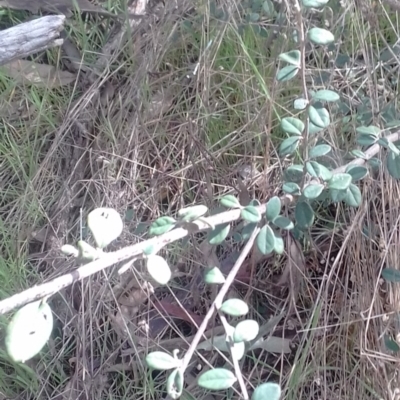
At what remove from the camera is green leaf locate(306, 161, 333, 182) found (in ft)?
2.76

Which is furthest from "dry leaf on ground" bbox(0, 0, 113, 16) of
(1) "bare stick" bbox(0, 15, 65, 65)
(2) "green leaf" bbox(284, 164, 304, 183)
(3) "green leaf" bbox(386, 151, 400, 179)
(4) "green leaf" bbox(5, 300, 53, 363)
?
(4) "green leaf" bbox(5, 300, 53, 363)

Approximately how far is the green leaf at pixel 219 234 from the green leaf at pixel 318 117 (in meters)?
0.19

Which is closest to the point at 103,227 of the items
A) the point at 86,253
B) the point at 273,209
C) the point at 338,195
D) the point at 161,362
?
the point at 86,253

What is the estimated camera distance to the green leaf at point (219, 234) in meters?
0.81

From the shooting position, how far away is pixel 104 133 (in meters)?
1.44

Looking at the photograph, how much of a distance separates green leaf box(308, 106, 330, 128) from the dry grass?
0.28 meters

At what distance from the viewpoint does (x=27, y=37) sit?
129 cm

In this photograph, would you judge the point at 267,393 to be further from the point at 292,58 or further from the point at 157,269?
the point at 292,58

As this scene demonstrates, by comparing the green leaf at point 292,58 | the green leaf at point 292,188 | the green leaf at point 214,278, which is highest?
the green leaf at point 292,58

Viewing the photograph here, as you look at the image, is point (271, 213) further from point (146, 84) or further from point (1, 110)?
point (1, 110)

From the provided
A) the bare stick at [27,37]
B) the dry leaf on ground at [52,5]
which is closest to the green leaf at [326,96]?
the bare stick at [27,37]

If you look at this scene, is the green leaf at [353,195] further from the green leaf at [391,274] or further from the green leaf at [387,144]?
the green leaf at [391,274]

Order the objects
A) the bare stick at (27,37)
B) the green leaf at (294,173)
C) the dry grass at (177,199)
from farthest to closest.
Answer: the bare stick at (27,37), the dry grass at (177,199), the green leaf at (294,173)

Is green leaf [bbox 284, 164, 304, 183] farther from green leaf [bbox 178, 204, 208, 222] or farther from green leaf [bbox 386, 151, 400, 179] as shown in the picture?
green leaf [bbox 178, 204, 208, 222]
